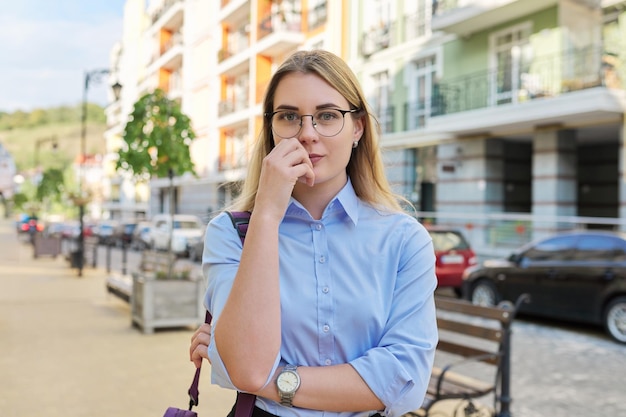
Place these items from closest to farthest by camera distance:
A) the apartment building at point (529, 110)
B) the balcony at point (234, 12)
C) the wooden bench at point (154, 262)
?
the wooden bench at point (154, 262) → the apartment building at point (529, 110) → the balcony at point (234, 12)

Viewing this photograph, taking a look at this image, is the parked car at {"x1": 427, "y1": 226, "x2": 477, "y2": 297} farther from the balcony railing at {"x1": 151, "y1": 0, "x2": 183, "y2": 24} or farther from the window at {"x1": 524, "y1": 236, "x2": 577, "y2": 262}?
the balcony railing at {"x1": 151, "y1": 0, "x2": 183, "y2": 24}

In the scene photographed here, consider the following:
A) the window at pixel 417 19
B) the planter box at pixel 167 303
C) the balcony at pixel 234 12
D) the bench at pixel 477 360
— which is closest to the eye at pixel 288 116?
the bench at pixel 477 360

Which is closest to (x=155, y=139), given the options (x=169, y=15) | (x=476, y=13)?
(x=476, y=13)

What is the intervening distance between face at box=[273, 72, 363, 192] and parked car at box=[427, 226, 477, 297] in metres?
11.1

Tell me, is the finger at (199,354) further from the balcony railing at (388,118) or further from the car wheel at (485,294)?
the balcony railing at (388,118)

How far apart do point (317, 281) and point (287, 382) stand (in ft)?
0.77

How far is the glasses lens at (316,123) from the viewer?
5.05ft

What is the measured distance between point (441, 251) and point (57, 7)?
8499mm

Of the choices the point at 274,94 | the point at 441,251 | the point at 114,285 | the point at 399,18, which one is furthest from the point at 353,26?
the point at 274,94

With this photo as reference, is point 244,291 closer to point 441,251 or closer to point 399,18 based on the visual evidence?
point 441,251

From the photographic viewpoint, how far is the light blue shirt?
1480 mm

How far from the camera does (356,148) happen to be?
1780 mm

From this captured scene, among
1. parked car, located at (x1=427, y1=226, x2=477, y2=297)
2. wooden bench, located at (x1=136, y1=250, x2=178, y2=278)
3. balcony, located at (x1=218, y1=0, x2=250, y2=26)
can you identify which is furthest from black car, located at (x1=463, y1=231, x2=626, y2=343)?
balcony, located at (x1=218, y1=0, x2=250, y2=26)

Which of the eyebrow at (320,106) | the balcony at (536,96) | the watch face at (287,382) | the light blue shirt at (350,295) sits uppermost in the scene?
the balcony at (536,96)
